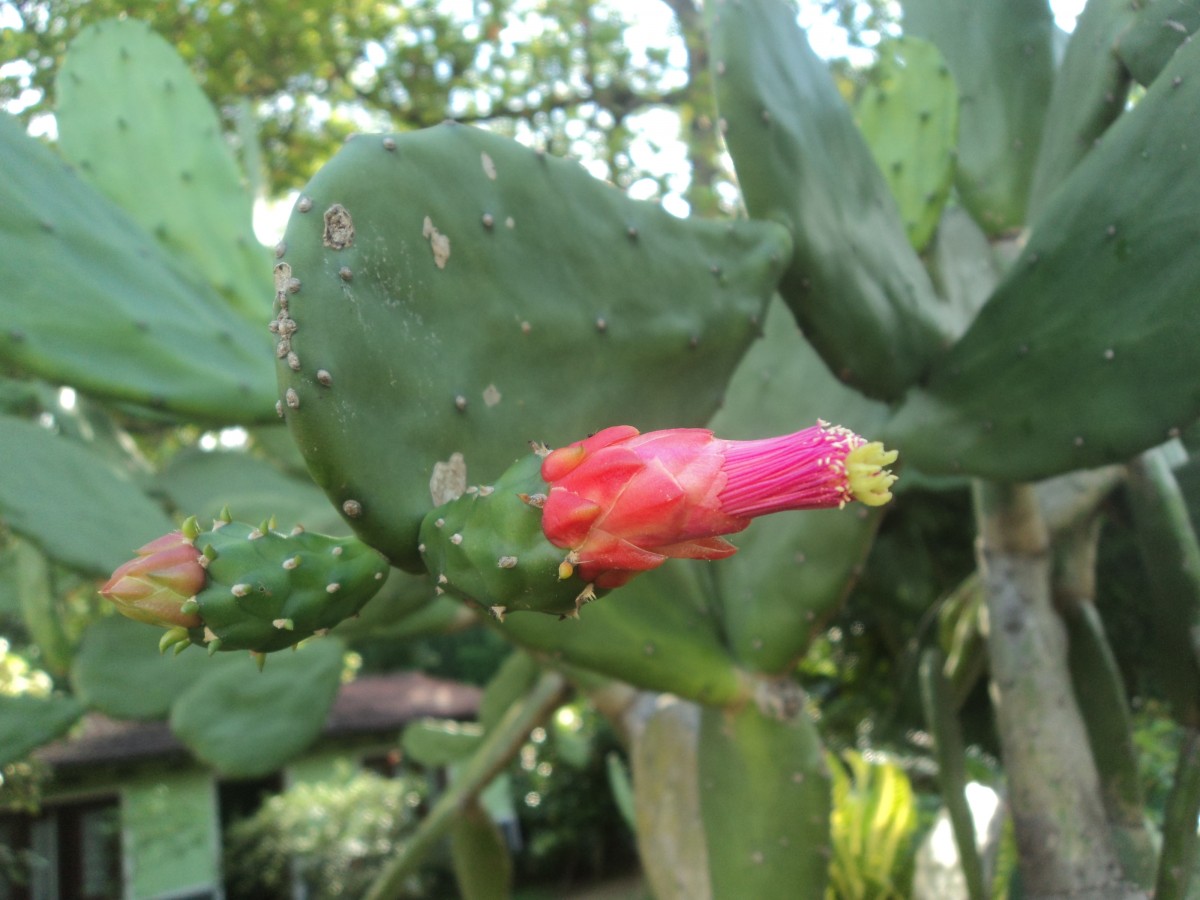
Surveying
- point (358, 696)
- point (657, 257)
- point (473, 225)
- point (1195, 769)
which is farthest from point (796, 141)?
point (358, 696)

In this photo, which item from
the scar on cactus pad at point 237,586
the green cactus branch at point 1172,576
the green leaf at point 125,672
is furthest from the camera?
the green leaf at point 125,672

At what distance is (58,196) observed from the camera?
181 cm

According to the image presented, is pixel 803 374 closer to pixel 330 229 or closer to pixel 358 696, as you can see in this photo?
pixel 330 229

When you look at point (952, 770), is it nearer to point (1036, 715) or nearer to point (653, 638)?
point (1036, 715)

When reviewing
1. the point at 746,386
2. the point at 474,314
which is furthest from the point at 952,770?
the point at 474,314

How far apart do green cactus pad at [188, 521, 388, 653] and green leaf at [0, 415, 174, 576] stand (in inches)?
60.2

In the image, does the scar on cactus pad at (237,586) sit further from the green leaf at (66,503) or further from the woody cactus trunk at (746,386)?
the green leaf at (66,503)

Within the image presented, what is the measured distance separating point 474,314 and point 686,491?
47 centimetres

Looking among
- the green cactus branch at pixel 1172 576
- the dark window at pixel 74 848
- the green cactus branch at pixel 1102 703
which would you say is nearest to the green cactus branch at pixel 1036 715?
the green cactus branch at pixel 1102 703

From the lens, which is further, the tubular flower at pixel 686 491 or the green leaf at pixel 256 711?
the green leaf at pixel 256 711

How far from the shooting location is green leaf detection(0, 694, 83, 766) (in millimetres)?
2467

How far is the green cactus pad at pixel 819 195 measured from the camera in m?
1.56

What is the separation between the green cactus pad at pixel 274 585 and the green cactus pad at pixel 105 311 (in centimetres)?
102

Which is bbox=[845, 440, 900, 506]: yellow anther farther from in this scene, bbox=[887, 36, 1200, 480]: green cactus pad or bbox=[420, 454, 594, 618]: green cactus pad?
bbox=[887, 36, 1200, 480]: green cactus pad
